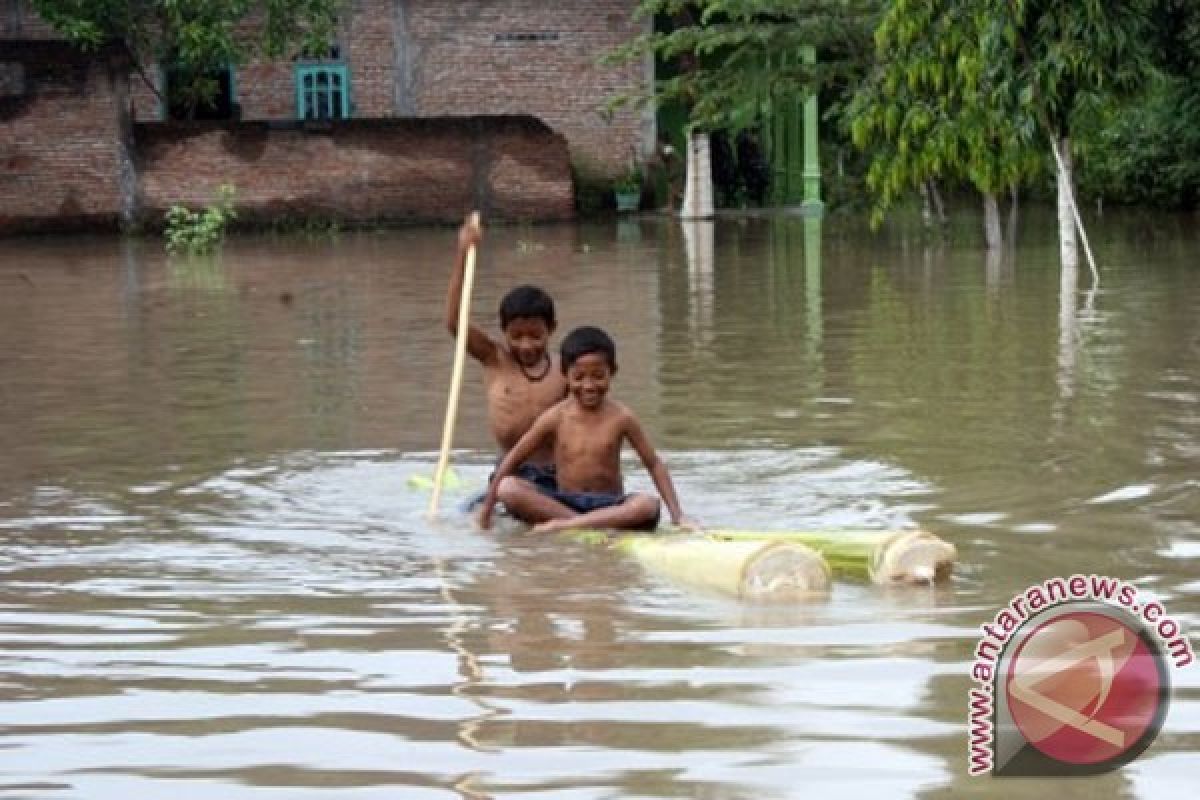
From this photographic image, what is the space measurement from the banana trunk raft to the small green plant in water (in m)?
22.6

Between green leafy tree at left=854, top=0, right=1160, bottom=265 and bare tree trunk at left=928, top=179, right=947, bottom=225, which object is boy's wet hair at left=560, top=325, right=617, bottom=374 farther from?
bare tree trunk at left=928, top=179, right=947, bottom=225

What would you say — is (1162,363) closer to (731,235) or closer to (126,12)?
(731,235)

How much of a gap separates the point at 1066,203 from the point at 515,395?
11.9 meters

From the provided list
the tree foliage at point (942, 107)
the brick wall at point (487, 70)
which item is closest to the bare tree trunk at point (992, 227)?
the tree foliage at point (942, 107)

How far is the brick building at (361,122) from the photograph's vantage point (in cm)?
3494

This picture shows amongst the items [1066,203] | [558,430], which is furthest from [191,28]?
[558,430]

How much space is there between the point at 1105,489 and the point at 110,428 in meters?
5.56

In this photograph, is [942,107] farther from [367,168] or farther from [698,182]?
[367,168]

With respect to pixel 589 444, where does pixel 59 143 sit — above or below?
above

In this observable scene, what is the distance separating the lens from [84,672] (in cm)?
706

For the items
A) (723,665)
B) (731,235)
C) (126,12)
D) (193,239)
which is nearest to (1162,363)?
(723,665)

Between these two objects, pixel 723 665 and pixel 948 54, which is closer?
pixel 723 665

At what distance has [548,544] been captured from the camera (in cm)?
951

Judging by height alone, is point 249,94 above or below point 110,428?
above
